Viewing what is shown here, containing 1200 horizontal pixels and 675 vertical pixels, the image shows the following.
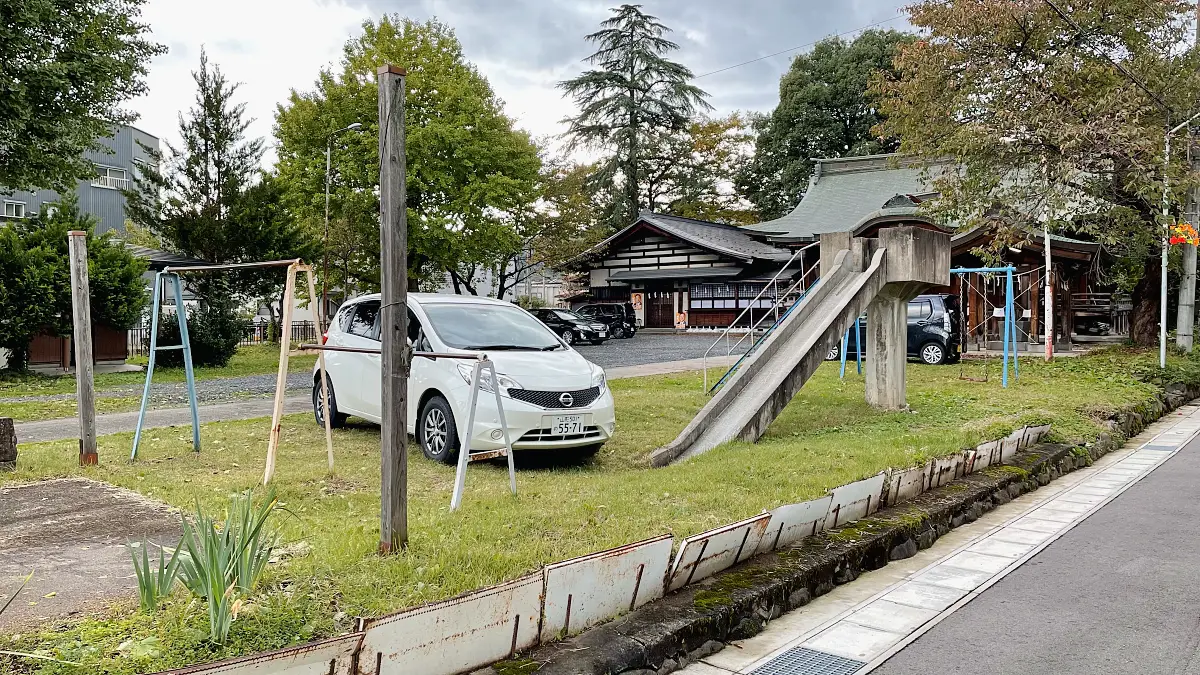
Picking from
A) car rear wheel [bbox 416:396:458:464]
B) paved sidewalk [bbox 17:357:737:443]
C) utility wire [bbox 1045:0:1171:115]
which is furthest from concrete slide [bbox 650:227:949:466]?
utility wire [bbox 1045:0:1171:115]

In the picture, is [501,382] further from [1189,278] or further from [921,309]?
[1189,278]

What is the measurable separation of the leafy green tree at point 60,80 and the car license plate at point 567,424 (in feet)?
42.1

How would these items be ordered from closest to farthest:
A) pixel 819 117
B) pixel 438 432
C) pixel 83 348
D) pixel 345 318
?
pixel 83 348 < pixel 438 432 < pixel 345 318 < pixel 819 117

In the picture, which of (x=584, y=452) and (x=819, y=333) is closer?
(x=584, y=452)

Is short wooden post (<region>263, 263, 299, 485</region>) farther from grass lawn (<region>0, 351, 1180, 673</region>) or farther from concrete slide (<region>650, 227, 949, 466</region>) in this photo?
concrete slide (<region>650, 227, 949, 466</region>)

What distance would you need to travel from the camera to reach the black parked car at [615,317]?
32.7 m

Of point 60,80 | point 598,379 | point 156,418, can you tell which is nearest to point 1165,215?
point 598,379

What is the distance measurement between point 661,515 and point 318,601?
89.8 inches

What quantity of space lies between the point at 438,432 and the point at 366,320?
2.20 meters

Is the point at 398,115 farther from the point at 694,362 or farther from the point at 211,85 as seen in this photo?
the point at 211,85

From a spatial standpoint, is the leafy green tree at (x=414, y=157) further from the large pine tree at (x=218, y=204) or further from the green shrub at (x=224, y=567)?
the green shrub at (x=224, y=567)

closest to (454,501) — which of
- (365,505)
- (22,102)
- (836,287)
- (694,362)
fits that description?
(365,505)

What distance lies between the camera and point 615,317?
33.5m

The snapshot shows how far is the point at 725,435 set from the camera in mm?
8188
